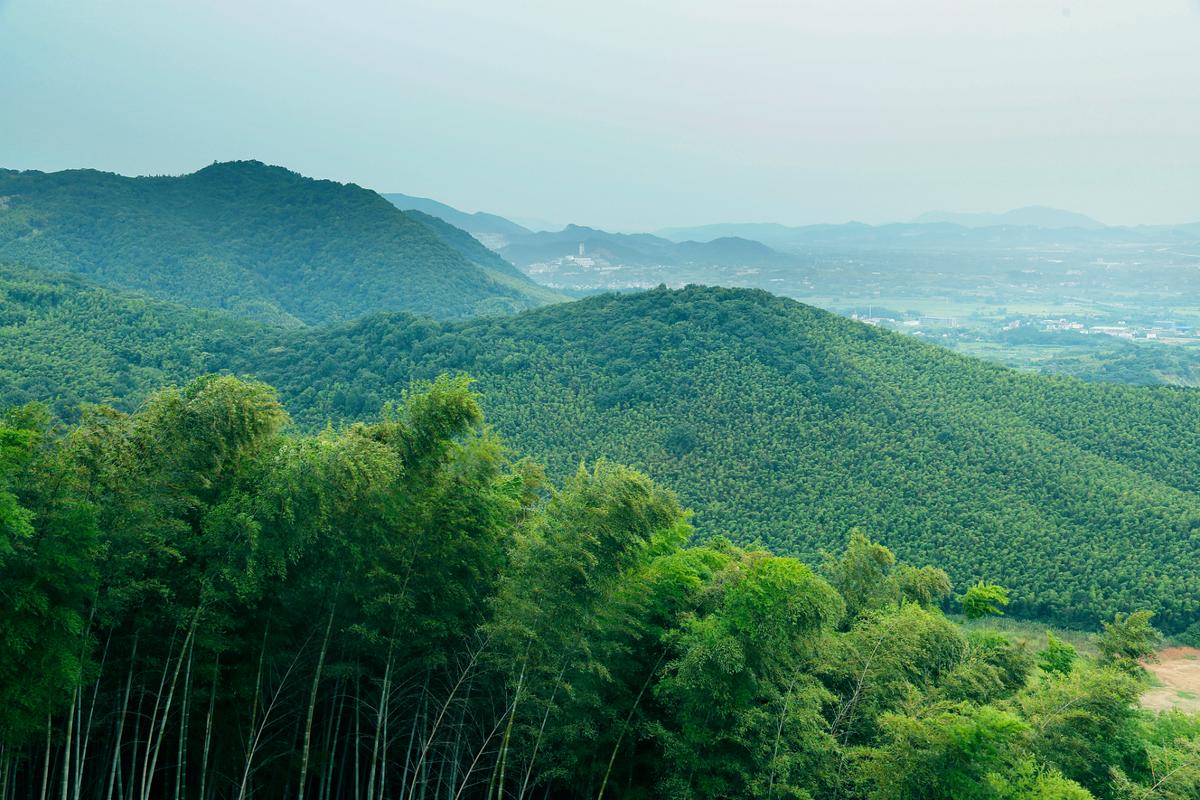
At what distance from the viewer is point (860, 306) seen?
573 feet

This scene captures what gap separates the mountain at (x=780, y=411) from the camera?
33.7 m

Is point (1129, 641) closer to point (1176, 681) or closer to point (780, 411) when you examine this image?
point (1176, 681)

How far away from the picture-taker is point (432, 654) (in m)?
12.1

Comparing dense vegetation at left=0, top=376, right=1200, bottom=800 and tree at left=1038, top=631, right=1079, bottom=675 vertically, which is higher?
dense vegetation at left=0, top=376, right=1200, bottom=800

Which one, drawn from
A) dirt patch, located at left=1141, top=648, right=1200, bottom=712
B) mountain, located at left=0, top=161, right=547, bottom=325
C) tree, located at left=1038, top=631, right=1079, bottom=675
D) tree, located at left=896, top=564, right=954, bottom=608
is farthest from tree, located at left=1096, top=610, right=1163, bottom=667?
mountain, located at left=0, top=161, right=547, bottom=325

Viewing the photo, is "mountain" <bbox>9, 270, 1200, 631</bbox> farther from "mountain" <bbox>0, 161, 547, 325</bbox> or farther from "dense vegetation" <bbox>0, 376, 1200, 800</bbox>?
"mountain" <bbox>0, 161, 547, 325</bbox>

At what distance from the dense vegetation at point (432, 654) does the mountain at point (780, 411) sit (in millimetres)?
22018

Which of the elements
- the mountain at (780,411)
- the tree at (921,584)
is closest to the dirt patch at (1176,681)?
the mountain at (780,411)

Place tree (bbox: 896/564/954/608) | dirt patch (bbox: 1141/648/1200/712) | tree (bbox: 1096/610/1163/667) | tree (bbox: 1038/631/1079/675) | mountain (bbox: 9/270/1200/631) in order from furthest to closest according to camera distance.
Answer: mountain (bbox: 9/270/1200/631) < dirt patch (bbox: 1141/648/1200/712) < tree (bbox: 896/564/954/608) < tree (bbox: 1038/631/1079/675) < tree (bbox: 1096/610/1163/667)

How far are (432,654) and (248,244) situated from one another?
373 ft

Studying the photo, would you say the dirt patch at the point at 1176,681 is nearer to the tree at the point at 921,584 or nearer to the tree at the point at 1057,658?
the tree at the point at 1057,658

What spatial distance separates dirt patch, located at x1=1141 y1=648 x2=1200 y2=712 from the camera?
994 inches

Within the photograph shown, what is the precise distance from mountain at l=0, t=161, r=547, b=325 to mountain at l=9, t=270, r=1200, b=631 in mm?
39217

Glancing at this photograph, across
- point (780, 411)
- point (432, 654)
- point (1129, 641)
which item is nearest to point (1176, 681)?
point (1129, 641)
